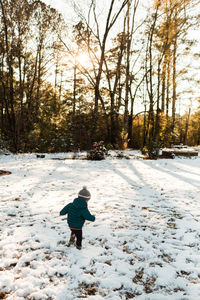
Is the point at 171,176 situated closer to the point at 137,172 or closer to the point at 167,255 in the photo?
the point at 137,172

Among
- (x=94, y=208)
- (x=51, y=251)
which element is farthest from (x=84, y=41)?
(x=51, y=251)

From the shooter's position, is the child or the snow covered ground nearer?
the snow covered ground

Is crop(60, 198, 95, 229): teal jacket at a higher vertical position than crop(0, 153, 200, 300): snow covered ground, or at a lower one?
higher

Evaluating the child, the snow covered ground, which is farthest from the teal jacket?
the snow covered ground

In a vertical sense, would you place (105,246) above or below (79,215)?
below

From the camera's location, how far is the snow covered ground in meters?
2.54

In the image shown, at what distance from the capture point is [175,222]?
14.9ft

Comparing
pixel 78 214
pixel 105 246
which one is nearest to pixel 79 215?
pixel 78 214

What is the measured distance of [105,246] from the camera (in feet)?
11.5

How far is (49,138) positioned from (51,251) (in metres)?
17.1

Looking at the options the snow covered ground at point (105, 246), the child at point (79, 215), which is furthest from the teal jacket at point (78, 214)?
the snow covered ground at point (105, 246)

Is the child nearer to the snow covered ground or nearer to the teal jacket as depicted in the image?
the teal jacket

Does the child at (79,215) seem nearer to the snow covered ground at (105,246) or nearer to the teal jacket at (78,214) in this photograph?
the teal jacket at (78,214)

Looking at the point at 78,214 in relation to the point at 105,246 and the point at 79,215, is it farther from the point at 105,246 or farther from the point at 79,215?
the point at 105,246
